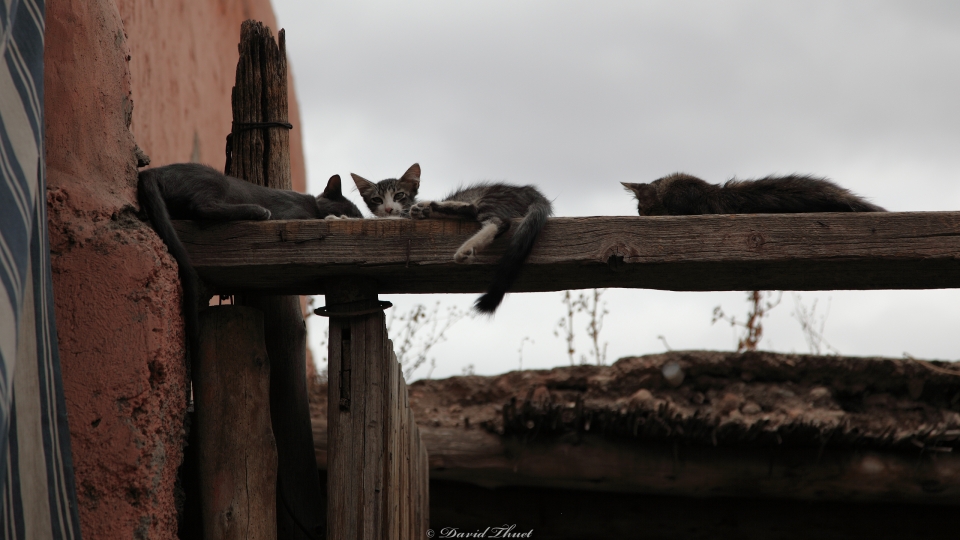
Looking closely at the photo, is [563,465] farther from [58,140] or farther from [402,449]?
[58,140]

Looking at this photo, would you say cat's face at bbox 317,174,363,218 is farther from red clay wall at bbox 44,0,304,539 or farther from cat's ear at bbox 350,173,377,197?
red clay wall at bbox 44,0,304,539

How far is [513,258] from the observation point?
8.79ft

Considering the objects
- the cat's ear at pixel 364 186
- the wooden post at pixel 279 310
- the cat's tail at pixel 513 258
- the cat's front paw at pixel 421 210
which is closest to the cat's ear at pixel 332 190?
the wooden post at pixel 279 310

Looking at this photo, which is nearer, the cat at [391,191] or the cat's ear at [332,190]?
the cat's ear at [332,190]

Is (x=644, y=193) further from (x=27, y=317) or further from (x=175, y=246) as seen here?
(x=27, y=317)

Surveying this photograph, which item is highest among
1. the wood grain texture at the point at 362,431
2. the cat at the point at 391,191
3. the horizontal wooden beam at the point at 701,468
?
the cat at the point at 391,191

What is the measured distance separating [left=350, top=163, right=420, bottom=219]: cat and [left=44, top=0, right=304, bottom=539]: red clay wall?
77.8 inches

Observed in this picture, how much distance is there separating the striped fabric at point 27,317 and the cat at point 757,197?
2431mm

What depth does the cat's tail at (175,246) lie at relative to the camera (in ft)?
8.81

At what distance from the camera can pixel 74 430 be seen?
2398 millimetres

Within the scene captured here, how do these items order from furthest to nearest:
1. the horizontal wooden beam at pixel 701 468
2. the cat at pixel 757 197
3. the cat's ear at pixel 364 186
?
the cat's ear at pixel 364 186 → the horizontal wooden beam at pixel 701 468 → the cat at pixel 757 197

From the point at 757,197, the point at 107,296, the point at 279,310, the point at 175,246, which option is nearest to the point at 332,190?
the point at 279,310

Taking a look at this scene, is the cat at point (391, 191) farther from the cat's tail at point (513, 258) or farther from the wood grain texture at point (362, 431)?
the cat's tail at point (513, 258)

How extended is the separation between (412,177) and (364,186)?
0.30 metres
